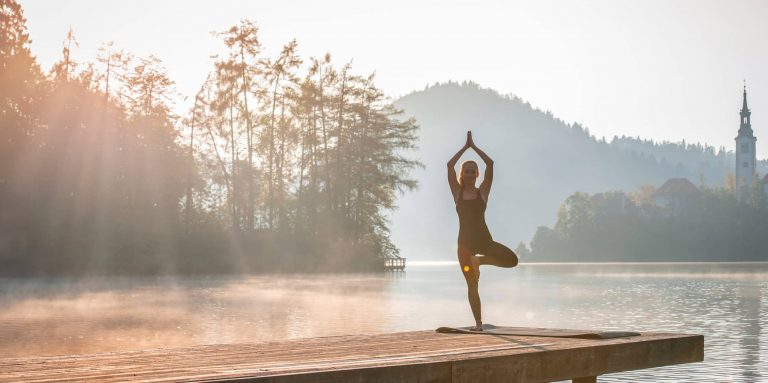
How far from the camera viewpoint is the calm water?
73.0 feet

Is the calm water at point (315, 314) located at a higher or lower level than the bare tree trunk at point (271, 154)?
lower

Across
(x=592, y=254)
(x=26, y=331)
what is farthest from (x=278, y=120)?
(x=592, y=254)

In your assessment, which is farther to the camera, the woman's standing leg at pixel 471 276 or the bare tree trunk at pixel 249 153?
the bare tree trunk at pixel 249 153

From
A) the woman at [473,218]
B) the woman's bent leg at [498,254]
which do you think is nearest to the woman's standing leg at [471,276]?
the woman at [473,218]

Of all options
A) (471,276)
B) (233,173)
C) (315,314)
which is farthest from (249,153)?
(471,276)

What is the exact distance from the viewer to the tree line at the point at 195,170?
57.2 metres

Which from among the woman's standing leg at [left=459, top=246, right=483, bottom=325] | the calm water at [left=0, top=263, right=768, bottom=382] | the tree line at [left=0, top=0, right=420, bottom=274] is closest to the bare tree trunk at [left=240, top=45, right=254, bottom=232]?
the tree line at [left=0, top=0, right=420, bottom=274]

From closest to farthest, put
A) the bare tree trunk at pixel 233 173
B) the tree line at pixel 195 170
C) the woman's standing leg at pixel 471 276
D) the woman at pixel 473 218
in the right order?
1. the woman at pixel 473 218
2. the woman's standing leg at pixel 471 276
3. the tree line at pixel 195 170
4. the bare tree trunk at pixel 233 173

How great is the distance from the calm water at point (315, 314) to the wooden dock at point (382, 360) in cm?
674

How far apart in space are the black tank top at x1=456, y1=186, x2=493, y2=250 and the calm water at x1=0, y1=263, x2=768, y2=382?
6.47 metres

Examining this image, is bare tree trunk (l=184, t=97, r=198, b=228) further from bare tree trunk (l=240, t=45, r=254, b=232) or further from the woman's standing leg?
the woman's standing leg

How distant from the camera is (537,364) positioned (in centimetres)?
869

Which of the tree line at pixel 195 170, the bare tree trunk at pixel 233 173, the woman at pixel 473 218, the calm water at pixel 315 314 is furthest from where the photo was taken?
the bare tree trunk at pixel 233 173

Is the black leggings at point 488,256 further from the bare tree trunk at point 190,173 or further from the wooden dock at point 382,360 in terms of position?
the bare tree trunk at point 190,173
